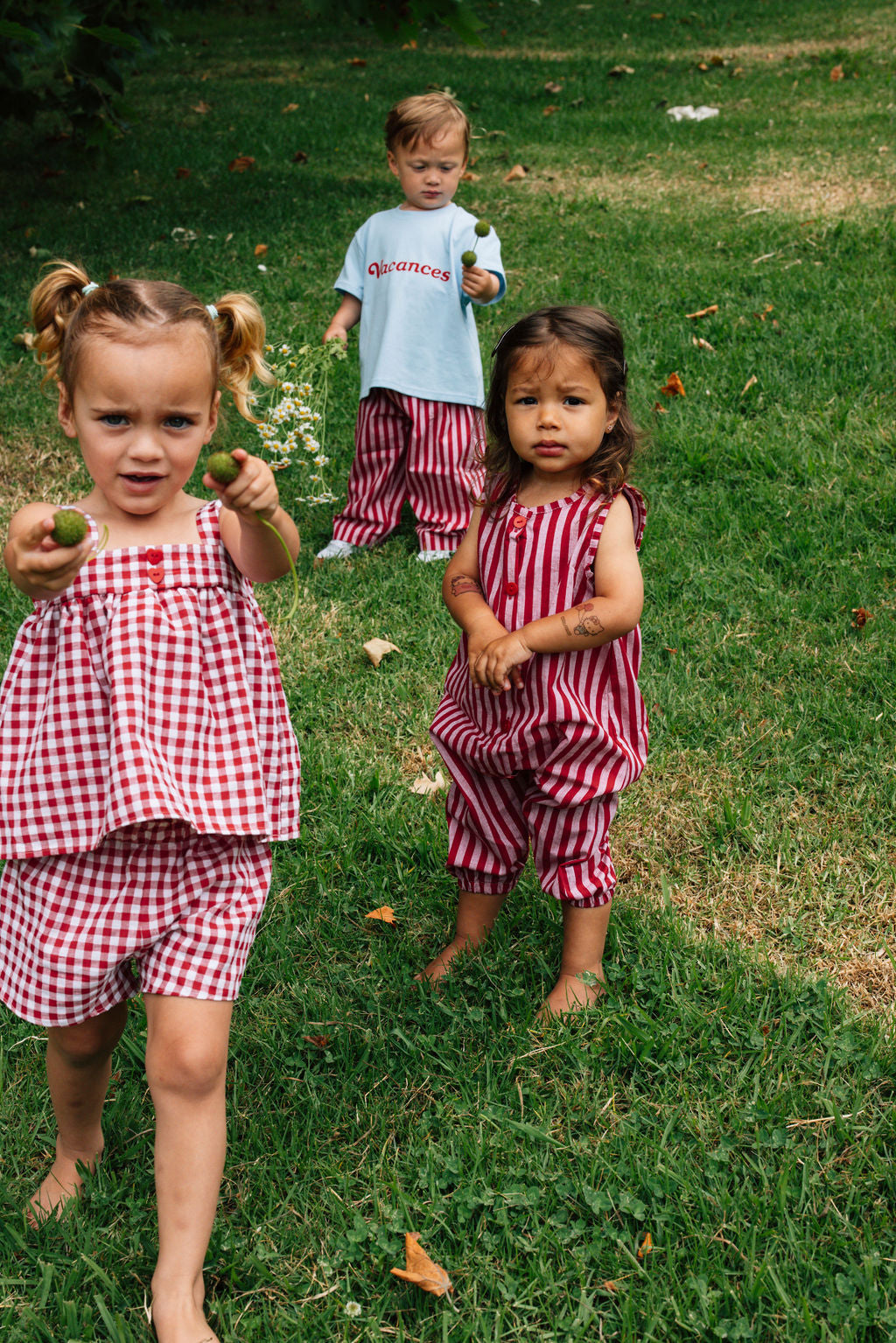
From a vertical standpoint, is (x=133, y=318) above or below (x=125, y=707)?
above

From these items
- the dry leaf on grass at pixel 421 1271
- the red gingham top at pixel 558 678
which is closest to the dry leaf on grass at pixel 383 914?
the red gingham top at pixel 558 678

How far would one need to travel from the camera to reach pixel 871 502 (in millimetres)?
4441

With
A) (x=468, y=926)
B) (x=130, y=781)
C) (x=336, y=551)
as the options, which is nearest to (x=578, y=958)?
(x=468, y=926)

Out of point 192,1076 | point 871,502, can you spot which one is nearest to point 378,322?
point 871,502

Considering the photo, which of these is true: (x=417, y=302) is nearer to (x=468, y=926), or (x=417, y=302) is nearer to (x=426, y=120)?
(x=426, y=120)

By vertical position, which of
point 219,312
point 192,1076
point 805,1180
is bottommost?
point 805,1180

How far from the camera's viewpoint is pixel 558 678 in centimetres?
240

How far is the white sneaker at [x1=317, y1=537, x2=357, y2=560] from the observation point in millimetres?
4637

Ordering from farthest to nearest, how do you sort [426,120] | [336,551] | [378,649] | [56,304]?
[336,551]
[426,120]
[378,649]
[56,304]

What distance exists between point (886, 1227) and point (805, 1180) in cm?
15

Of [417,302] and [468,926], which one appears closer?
[468,926]

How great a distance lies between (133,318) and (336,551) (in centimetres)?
277

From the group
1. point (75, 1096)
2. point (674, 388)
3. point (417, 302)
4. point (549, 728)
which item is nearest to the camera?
point (75, 1096)

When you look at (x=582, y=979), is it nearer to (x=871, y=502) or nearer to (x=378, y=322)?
(x=871, y=502)
